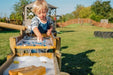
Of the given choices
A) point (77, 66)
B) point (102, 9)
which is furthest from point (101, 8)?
point (77, 66)

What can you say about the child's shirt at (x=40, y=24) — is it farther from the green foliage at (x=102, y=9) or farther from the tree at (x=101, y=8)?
the tree at (x=101, y=8)

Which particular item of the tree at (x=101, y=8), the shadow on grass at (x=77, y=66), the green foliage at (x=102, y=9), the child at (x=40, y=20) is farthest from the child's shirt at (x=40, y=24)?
the tree at (x=101, y=8)

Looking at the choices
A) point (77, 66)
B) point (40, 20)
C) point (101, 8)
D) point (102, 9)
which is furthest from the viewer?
point (101, 8)

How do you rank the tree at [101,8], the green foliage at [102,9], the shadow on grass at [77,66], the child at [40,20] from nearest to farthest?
the child at [40,20] < the shadow on grass at [77,66] < the green foliage at [102,9] < the tree at [101,8]

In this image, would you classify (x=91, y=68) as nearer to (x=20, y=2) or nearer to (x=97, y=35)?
(x=97, y=35)

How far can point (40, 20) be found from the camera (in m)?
3.18

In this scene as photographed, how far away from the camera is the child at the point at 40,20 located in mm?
2876

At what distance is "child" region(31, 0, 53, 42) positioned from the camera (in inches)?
113

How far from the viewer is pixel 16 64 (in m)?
2.03

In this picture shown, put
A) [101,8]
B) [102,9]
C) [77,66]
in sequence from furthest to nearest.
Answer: [101,8]
[102,9]
[77,66]

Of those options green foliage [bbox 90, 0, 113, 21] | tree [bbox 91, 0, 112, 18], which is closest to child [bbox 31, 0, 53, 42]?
green foliage [bbox 90, 0, 113, 21]

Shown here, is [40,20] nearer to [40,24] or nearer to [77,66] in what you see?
[40,24]

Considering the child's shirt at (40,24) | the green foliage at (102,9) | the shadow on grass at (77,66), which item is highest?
the green foliage at (102,9)

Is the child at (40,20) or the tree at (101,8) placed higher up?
the tree at (101,8)
